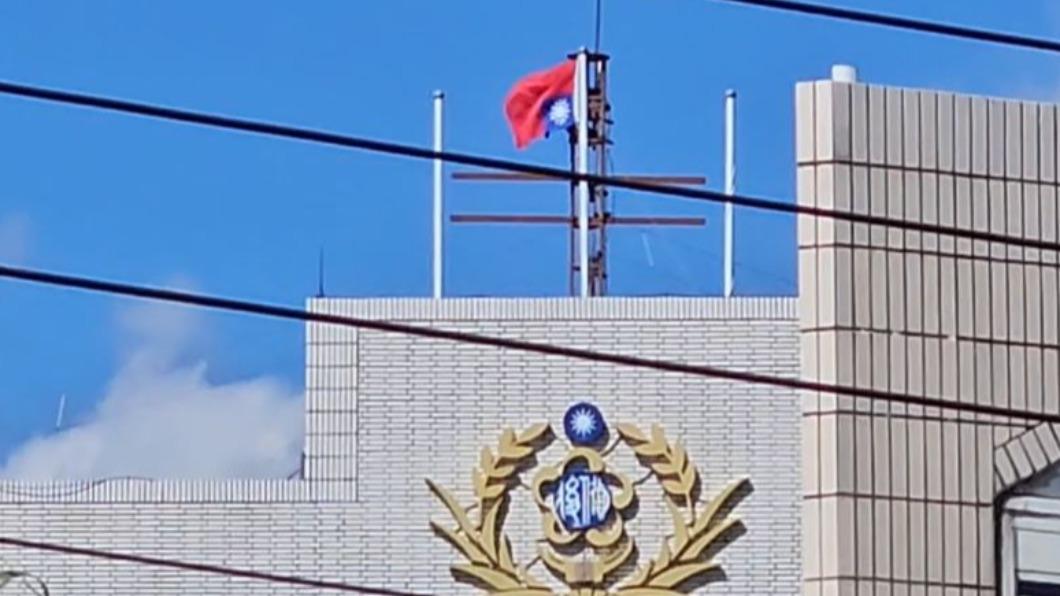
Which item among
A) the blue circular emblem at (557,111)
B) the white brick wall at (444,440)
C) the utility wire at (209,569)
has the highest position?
the blue circular emblem at (557,111)

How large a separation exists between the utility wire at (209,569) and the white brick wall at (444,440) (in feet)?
0.33

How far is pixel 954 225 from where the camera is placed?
1759 centimetres

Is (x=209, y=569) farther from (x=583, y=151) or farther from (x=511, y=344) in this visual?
(x=511, y=344)

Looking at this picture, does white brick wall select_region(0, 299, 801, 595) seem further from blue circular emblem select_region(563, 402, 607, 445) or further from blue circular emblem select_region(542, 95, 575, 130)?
blue circular emblem select_region(542, 95, 575, 130)

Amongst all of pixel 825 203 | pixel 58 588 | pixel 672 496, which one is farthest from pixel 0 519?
pixel 825 203

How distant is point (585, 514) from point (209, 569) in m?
3.08

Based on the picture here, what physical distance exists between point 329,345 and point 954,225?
38.6 feet

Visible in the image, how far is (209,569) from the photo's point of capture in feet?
94.2

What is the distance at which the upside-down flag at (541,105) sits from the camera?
30141 millimetres

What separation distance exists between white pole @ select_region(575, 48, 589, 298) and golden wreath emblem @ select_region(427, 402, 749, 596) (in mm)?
1783

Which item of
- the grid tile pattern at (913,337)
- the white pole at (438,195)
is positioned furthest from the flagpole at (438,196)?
the grid tile pattern at (913,337)

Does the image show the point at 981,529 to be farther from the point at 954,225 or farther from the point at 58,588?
the point at 58,588

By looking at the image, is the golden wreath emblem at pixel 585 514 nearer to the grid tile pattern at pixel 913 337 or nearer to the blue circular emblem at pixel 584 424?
the blue circular emblem at pixel 584 424

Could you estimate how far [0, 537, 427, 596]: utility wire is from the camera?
28.2m
